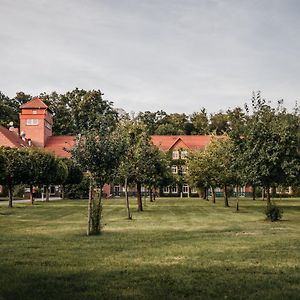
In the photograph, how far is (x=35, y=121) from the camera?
3359 inches

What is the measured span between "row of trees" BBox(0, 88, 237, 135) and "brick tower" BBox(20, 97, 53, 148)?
5.45 meters

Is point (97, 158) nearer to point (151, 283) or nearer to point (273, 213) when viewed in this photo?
point (151, 283)

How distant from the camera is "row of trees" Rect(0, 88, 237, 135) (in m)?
93.4

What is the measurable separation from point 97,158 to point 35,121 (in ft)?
226

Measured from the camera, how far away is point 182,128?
11062cm

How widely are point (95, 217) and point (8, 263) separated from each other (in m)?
7.57

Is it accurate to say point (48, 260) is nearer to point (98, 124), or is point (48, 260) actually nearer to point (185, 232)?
point (185, 232)

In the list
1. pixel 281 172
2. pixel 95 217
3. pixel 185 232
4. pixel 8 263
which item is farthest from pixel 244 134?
pixel 8 263

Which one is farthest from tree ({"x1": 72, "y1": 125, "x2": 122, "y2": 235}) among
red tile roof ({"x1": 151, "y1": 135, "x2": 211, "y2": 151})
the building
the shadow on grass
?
red tile roof ({"x1": 151, "y1": 135, "x2": 211, "y2": 151})

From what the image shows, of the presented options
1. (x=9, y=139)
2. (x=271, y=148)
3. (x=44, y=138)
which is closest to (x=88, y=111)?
(x=44, y=138)

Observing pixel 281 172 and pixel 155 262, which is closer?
pixel 155 262

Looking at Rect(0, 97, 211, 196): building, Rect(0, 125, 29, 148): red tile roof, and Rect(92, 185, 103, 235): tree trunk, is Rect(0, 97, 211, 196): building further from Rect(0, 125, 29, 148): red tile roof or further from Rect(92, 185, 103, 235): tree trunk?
Rect(92, 185, 103, 235): tree trunk

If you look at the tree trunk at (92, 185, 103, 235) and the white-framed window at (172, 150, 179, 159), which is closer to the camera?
the tree trunk at (92, 185, 103, 235)

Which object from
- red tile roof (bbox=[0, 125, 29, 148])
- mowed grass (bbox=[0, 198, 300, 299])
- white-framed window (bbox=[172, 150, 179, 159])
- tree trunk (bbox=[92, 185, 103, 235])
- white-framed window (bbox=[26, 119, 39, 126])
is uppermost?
white-framed window (bbox=[26, 119, 39, 126])
